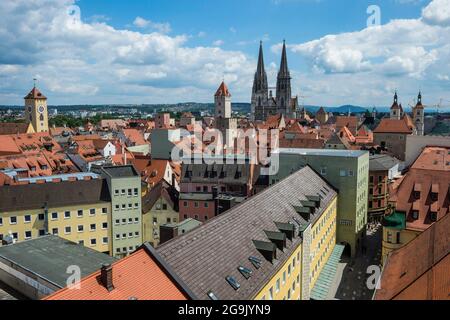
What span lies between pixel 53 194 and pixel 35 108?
81.3 m

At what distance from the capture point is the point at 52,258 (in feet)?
88.3

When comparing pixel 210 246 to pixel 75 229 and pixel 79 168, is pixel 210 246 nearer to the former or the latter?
pixel 75 229

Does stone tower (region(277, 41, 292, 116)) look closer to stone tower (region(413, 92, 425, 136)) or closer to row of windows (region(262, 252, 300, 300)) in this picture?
stone tower (region(413, 92, 425, 136))

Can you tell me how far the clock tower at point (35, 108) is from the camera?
382 ft

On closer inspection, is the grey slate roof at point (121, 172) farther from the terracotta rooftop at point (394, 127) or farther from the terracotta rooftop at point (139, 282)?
the terracotta rooftop at point (394, 127)

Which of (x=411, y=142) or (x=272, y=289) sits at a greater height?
(x=411, y=142)

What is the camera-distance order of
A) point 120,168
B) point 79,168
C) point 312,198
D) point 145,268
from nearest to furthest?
point 145,268, point 312,198, point 120,168, point 79,168

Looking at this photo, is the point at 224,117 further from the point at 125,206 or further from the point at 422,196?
the point at 422,196

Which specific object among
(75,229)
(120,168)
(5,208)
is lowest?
(75,229)

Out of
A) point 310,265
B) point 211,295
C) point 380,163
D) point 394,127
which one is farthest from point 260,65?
point 211,295

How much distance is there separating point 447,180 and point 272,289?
77.8ft

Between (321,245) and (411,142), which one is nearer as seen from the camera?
(321,245)
